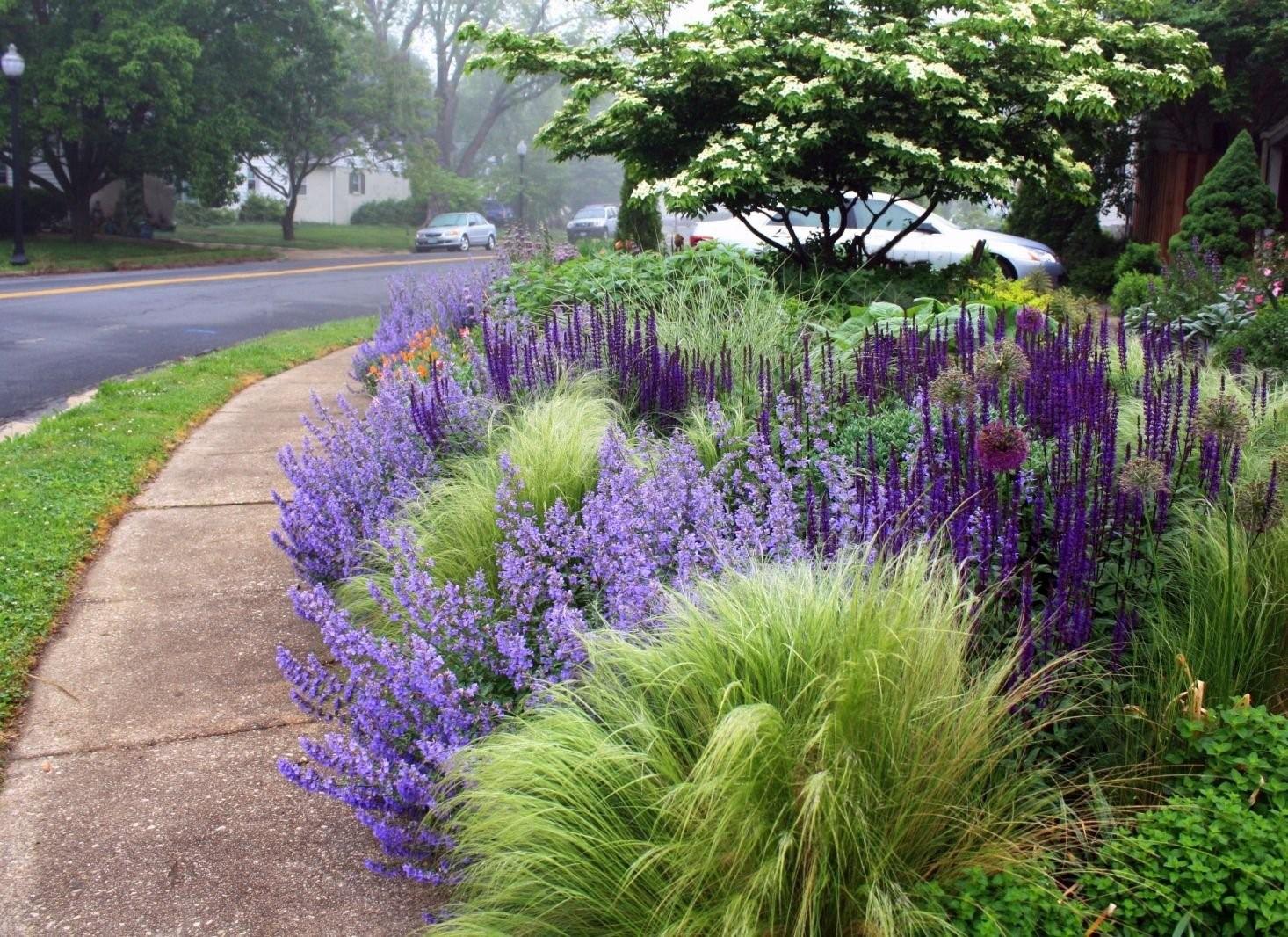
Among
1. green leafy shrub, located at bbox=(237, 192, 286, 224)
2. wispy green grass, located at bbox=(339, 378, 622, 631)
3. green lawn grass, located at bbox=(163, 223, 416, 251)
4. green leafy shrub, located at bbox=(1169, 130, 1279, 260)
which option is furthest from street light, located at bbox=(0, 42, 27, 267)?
green leafy shrub, located at bbox=(237, 192, 286, 224)

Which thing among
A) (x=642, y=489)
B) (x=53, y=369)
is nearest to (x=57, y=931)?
(x=642, y=489)

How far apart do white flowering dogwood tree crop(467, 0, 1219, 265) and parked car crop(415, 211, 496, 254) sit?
30816 millimetres

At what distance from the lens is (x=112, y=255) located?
92.9ft

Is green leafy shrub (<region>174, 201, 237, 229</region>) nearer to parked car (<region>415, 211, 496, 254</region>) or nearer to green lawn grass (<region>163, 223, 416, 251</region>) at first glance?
green lawn grass (<region>163, 223, 416, 251</region>)

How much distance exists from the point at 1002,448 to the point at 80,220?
31890mm

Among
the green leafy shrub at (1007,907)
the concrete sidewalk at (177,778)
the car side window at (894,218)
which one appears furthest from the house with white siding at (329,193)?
the green leafy shrub at (1007,907)

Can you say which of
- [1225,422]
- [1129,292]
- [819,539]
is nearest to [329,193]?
[1129,292]

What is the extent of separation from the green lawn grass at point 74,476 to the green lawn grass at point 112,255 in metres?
16.4

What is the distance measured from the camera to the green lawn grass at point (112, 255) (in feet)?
82.6

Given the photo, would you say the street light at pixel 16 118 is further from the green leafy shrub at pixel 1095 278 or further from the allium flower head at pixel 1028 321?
the allium flower head at pixel 1028 321

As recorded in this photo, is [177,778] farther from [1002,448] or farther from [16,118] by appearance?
[16,118]

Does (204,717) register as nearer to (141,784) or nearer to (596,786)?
(141,784)

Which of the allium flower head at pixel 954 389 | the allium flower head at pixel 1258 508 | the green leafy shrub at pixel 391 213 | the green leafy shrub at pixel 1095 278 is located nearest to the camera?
the allium flower head at pixel 1258 508

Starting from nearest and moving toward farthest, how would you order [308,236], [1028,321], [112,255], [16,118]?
[1028,321]
[16,118]
[112,255]
[308,236]
